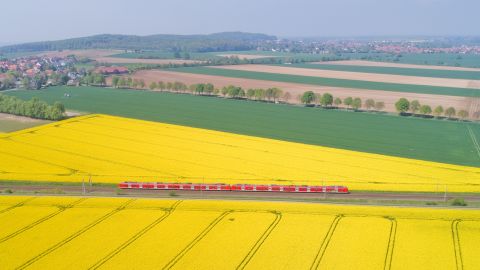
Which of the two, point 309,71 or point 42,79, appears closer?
point 42,79

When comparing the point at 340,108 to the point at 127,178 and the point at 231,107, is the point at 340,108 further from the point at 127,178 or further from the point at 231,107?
the point at 127,178

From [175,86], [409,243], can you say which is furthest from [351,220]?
[175,86]

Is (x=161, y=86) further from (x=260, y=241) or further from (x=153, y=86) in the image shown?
(x=260, y=241)

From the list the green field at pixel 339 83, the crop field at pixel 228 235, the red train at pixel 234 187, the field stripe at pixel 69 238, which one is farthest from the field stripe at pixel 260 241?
the green field at pixel 339 83

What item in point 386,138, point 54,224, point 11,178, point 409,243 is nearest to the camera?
point 409,243

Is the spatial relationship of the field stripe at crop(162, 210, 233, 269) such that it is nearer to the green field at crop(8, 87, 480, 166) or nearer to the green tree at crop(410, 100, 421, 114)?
the green field at crop(8, 87, 480, 166)

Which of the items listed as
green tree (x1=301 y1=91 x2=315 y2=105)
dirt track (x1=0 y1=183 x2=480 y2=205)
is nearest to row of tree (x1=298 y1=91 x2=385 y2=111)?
green tree (x1=301 y1=91 x2=315 y2=105)
